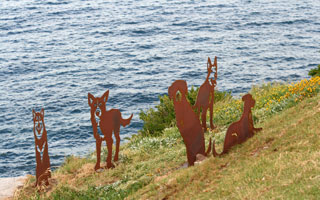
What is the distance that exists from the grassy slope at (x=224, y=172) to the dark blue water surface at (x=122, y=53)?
28.3ft

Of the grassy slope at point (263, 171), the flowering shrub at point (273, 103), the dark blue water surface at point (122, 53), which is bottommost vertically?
the dark blue water surface at point (122, 53)

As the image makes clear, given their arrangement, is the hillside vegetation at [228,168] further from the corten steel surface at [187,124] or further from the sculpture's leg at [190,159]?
the corten steel surface at [187,124]

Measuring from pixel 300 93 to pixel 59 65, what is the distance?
2161 centimetres

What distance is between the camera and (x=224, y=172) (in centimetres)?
877

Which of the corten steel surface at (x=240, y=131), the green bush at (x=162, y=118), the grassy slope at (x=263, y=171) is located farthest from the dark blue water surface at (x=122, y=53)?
the grassy slope at (x=263, y=171)

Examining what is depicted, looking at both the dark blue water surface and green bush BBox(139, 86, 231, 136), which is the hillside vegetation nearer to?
green bush BBox(139, 86, 231, 136)

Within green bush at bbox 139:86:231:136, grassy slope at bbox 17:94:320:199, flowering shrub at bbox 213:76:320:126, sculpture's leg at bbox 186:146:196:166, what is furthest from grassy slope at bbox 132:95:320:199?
green bush at bbox 139:86:231:136

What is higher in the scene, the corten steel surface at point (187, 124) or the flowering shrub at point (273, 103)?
the corten steel surface at point (187, 124)

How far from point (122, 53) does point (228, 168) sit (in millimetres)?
26485

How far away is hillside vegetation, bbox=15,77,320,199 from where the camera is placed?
7632 millimetres

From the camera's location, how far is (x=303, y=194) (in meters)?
6.91

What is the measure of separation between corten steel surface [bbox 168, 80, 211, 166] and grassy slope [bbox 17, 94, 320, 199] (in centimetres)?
52

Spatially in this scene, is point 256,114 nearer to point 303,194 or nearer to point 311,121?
point 311,121

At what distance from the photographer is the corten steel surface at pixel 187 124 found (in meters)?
10.2
